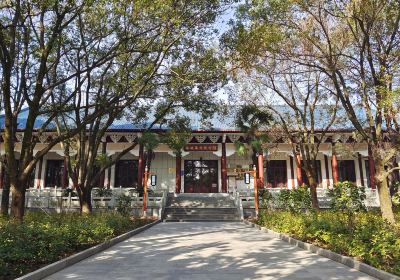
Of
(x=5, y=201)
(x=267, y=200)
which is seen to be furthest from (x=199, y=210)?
(x=5, y=201)

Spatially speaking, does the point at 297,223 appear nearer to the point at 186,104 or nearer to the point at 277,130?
the point at 186,104

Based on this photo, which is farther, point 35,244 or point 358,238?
point 358,238

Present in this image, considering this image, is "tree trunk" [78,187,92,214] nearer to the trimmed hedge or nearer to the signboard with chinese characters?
the trimmed hedge

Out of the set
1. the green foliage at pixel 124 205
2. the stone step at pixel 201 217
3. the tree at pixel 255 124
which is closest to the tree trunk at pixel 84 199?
the green foliage at pixel 124 205

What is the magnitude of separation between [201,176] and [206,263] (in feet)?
63.7

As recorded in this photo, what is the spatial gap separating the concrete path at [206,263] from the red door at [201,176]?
52.3 feet

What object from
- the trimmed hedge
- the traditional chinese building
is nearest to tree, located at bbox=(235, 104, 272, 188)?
the traditional chinese building

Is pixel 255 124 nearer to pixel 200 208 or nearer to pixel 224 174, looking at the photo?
pixel 224 174

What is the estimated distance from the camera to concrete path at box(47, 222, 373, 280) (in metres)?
5.86

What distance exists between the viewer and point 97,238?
9.00 metres

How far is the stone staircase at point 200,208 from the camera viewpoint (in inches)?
739

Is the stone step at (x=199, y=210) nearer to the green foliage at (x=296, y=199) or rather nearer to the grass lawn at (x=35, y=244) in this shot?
the green foliage at (x=296, y=199)

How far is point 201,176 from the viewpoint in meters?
26.3

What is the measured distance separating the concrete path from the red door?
15.9 metres
